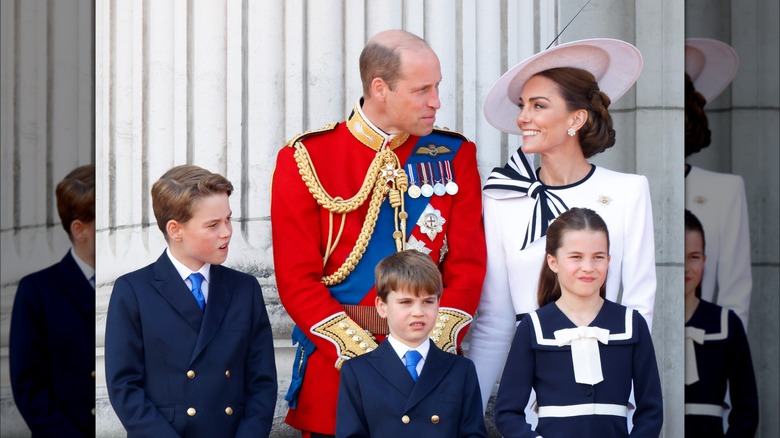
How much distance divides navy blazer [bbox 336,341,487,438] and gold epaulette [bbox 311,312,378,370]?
149 mm

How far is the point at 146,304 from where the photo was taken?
4527mm

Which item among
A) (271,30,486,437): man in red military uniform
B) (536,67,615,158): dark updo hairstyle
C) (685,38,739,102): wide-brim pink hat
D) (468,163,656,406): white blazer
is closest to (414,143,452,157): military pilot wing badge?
(271,30,486,437): man in red military uniform

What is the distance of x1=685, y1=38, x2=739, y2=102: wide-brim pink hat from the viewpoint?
6.02 metres

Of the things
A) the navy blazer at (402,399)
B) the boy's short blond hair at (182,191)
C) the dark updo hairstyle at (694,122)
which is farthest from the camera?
the dark updo hairstyle at (694,122)

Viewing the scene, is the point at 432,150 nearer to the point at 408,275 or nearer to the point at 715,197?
the point at 408,275

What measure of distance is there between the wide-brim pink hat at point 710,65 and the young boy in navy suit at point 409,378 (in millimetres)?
2160

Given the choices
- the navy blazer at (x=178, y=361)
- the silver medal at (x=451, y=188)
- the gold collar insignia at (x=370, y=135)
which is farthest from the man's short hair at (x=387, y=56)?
the navy blazer at (x=178, y=361)

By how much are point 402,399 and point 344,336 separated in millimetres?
360

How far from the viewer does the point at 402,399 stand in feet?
14.5

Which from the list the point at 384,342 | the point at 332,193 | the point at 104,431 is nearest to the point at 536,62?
the point at 332,193

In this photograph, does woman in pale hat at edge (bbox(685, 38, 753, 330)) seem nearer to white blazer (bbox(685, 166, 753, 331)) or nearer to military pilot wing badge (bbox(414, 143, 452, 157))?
white blazer (bbox(685, 166, 753, 331))

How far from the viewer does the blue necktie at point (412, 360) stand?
4482mm

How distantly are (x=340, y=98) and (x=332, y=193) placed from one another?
3.36ft

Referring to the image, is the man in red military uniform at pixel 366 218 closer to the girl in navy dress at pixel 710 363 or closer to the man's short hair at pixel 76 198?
the man's short hair at pixel 76 198
